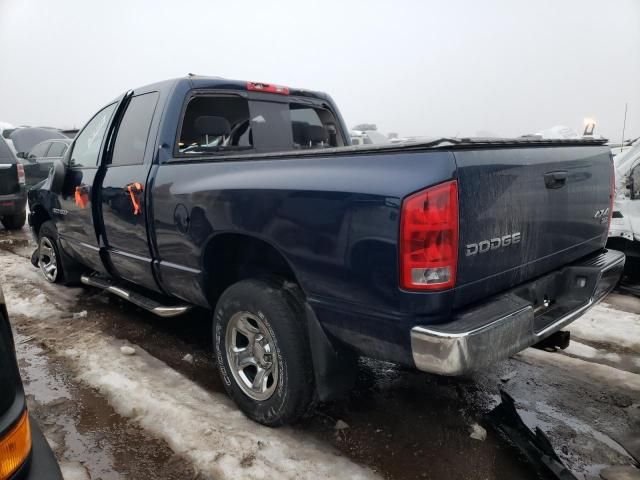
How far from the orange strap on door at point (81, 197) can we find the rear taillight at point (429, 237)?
304 centimetres

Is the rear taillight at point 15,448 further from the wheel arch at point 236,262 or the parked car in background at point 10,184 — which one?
the parked car in background at point 10,184

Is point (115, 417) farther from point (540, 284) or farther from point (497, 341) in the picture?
point (540, 284)

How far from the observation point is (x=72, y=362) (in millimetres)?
3414

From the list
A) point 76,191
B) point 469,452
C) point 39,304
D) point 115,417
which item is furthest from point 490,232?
point 39,304

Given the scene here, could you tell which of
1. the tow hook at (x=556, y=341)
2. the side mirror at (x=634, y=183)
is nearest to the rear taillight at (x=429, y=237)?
the tow hook at (x=556, y=341)

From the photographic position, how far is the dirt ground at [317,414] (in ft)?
7.64

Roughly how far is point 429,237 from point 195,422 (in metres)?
1.68

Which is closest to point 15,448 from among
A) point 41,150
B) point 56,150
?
point 56,150

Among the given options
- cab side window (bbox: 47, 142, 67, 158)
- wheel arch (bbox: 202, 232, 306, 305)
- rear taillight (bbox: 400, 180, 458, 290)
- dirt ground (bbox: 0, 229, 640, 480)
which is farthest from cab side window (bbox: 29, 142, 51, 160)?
rear taillight (bbox: 400, 180, 458, 290)

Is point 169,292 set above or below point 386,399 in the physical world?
above

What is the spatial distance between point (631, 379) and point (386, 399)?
1.71m

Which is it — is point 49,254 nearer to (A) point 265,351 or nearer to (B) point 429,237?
(A) point 265,351

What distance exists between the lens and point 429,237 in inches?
71.7

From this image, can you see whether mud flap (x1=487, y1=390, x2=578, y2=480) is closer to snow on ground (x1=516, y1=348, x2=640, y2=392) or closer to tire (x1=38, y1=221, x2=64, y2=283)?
snow on ground (x1=516, y1=348, x2=640, y2=392)
